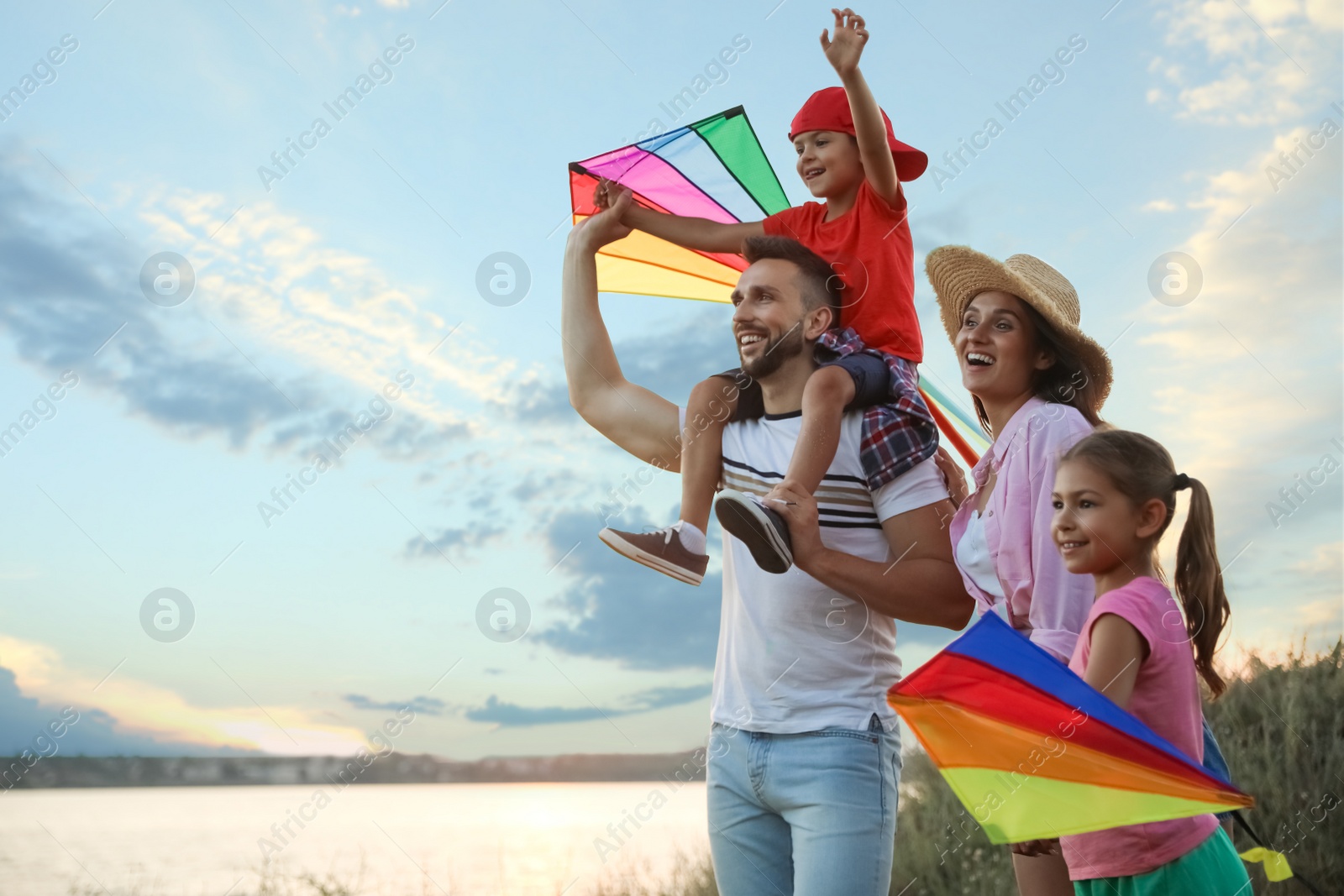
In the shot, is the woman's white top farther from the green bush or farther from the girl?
the green bush

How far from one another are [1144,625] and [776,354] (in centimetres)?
124

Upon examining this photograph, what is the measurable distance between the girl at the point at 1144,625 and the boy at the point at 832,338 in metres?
0.52

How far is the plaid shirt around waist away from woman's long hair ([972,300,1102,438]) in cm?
35

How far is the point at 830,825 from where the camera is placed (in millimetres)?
2646

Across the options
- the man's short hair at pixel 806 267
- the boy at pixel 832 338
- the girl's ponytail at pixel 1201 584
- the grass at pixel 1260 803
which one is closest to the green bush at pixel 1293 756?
the grass at pixel 1260 803

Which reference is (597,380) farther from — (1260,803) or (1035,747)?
(1260,803)

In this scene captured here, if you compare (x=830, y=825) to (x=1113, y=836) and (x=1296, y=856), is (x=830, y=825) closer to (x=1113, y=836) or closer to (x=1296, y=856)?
(x=1113, y=836)

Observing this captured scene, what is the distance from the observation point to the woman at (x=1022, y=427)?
2.75 m

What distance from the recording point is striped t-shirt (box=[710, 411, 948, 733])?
2797mm

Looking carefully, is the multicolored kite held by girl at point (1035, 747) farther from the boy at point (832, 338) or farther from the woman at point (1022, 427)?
the boy at point (832, 338)

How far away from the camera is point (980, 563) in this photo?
9.30ft

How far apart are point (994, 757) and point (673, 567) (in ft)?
3.62

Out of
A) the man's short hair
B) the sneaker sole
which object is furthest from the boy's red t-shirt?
the sneaker sole

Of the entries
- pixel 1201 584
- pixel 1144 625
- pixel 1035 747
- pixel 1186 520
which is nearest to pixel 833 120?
pixel 1186 520
